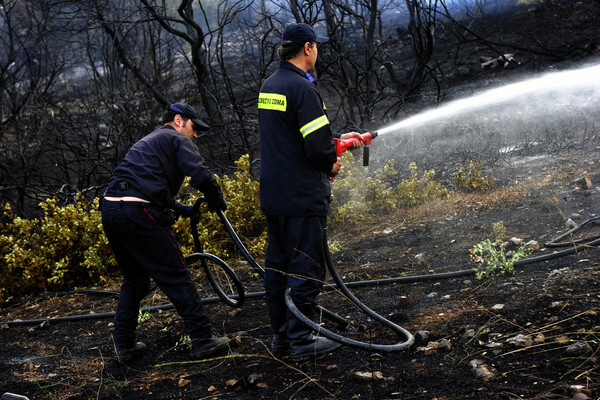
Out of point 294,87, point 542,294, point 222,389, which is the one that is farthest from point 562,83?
point 222,389

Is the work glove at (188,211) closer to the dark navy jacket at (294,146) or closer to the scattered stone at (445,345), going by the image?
the dark navy jacket at (294,146)

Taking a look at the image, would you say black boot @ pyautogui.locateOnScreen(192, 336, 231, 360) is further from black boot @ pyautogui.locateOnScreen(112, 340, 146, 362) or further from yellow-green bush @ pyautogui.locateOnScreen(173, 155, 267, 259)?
yellow-green bush @ pyautogui.locateOnScreen(173, 155, 267, 259)

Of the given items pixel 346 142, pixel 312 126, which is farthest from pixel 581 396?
pixel 346 142

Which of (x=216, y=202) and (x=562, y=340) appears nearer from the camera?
(x=562, y=340)

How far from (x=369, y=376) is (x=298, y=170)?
121 cm

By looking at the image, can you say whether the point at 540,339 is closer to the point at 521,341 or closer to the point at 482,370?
the point at 521,341

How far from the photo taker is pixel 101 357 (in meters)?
3.90

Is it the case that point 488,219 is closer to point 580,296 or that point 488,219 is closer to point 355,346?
point 580,296

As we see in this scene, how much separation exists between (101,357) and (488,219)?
3989 mm

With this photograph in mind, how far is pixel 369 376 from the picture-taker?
270 cm

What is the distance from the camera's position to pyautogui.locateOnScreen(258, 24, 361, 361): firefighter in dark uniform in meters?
3.06

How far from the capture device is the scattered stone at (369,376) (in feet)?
8.82

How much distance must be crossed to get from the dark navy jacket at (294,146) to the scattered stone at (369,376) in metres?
0.94

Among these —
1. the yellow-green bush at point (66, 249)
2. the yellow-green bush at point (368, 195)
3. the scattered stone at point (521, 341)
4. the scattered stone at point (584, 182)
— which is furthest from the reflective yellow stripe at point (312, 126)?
the scattered stone at point (584, 182)
